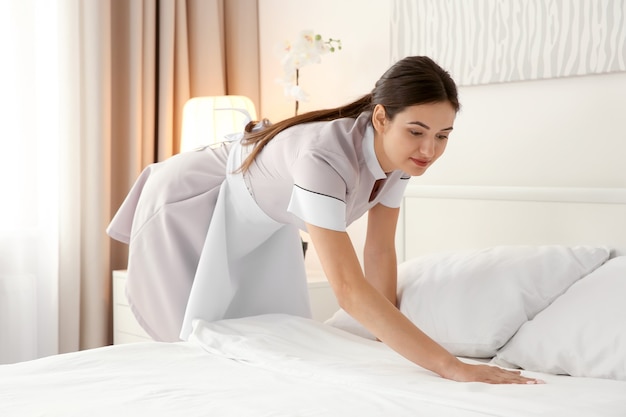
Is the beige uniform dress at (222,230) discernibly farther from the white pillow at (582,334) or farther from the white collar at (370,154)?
the white pillow at (582,334)

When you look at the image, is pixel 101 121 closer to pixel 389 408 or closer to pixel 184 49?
pixel 184 49

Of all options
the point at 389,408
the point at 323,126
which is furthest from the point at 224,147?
the point at 389,408

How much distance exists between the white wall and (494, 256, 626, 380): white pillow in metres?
0.47

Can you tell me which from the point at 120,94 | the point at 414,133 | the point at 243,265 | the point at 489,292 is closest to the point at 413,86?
the point at 414,133

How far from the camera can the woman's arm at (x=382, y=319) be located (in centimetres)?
159

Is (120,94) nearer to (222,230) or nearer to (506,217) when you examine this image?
(222,230)

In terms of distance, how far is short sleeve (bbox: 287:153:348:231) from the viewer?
68.9 inches

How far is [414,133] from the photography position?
1.83 meters

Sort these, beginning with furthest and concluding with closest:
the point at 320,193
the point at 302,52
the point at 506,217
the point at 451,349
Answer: the point at 302,52, the point at 506,217, the point at 451,349, the point at 320,193

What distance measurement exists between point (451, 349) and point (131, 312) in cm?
133

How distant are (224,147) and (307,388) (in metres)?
0.88

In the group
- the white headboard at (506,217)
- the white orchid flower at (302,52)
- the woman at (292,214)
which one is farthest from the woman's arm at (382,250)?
the white orchid flower at (302,52)

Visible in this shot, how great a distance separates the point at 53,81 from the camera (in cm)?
309

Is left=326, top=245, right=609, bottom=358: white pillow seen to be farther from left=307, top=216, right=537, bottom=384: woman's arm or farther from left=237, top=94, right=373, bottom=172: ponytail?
left=237, top=94, right=373, bottom=172: ponytail
